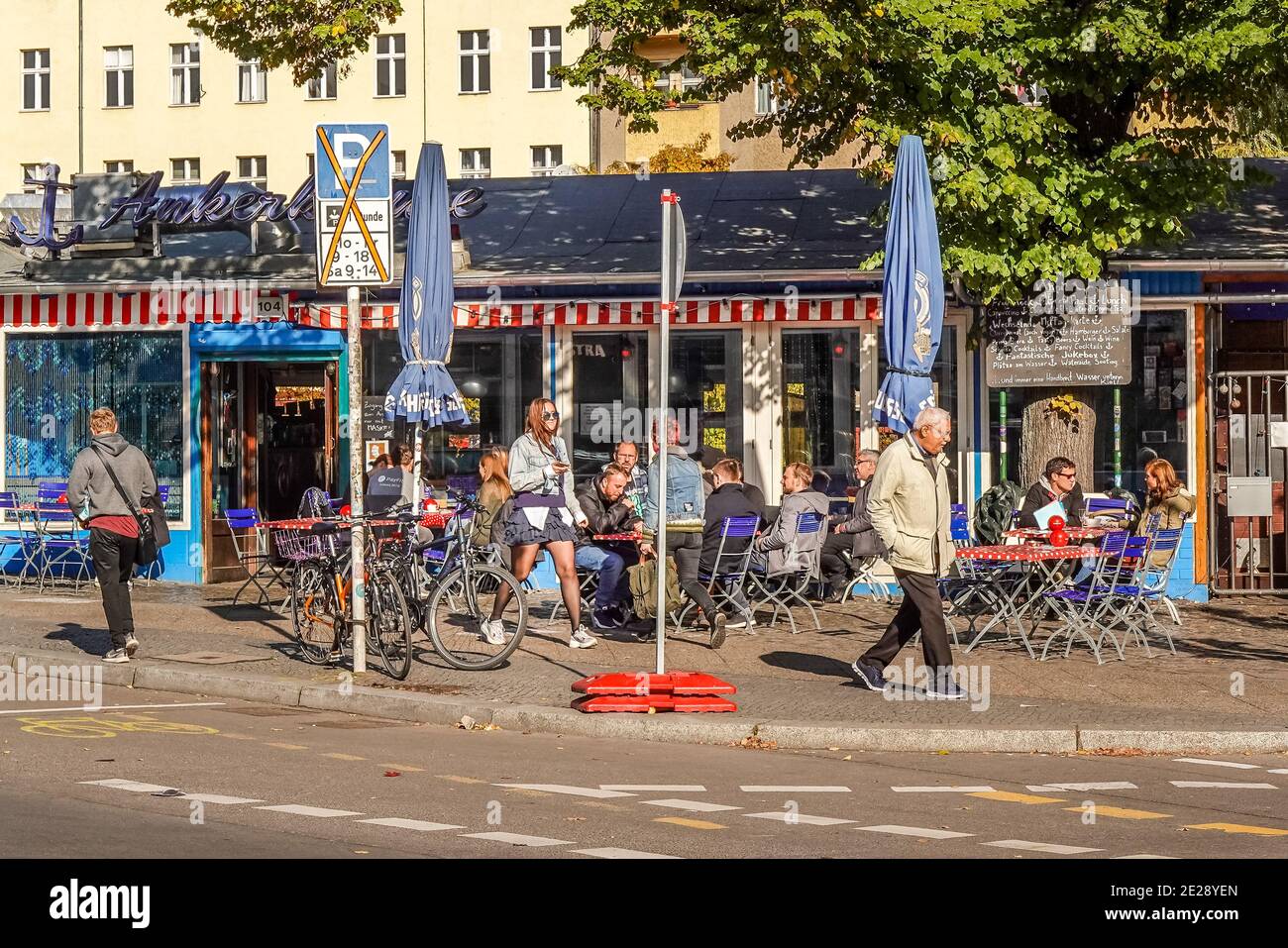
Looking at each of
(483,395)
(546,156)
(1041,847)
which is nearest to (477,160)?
(546,156)

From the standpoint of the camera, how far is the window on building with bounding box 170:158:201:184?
2090 inches

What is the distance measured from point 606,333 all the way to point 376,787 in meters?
11.2

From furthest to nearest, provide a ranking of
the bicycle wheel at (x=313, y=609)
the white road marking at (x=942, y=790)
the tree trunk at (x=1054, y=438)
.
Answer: the tree trunk at (x=1054, y=438)
the bicycle wheel at (x=313, y=609)
the white road marking at (x=942, y=790)

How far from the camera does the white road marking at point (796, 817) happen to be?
8453mm

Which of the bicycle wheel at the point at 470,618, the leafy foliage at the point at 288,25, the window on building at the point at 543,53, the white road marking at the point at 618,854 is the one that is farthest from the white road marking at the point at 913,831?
the window on building at the point at 543,53

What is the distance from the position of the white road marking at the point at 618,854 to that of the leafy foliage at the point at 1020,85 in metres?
8.94

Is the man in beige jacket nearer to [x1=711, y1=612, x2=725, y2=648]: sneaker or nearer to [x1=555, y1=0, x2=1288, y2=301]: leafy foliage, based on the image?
[x1=711, y1=612, x2=725, y2=648]: sneaker

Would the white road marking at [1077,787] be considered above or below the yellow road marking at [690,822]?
below

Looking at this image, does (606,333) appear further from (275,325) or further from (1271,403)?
(1271,403)

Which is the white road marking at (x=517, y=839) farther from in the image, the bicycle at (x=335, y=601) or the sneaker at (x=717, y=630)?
the sneaker at (x=717, y=630)

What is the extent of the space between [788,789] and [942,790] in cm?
80

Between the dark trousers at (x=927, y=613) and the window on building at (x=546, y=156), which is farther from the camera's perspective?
the window on building at (x=546, y=156)

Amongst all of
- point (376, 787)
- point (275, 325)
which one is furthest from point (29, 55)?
point (376, 787)
